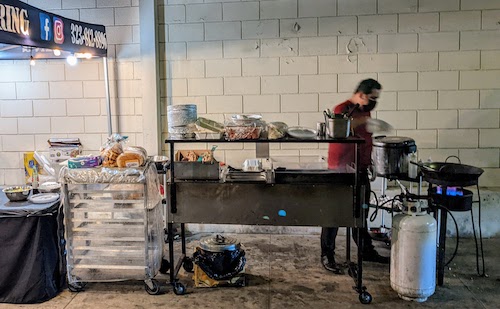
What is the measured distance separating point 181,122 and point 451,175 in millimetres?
1992

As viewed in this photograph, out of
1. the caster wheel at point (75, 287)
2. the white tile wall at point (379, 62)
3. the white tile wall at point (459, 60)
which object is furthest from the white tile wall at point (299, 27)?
the caster wheel at point (75, 287)

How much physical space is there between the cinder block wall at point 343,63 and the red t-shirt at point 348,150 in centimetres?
89

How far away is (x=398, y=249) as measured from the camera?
3.10 meters

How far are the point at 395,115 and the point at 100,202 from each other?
298 centimetres

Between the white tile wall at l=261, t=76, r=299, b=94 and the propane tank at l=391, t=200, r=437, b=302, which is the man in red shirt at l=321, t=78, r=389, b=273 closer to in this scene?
the propane tank at l=391, t=200, r=437, b=302

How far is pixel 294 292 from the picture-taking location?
3.28m

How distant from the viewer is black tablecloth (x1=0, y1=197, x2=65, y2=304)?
303 cm

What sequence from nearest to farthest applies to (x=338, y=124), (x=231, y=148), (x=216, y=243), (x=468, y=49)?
(x=338, y=124), (x=216, y=243), (x=468, y=49), (x=231, y=148)

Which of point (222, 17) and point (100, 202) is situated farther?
point (222, 17)

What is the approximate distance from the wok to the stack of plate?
5.85ft

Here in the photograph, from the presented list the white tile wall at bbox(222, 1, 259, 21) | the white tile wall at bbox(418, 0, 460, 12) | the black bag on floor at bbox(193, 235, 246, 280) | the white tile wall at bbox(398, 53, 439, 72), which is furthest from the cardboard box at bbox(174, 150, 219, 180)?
the white tile wall at bbox(418, 0, 460, 12)

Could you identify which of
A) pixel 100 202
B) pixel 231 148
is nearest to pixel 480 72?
pixel 231 148

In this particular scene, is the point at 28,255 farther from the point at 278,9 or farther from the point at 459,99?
the point at 459,99

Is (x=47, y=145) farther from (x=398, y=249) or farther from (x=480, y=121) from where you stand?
(x=480, y=121)
